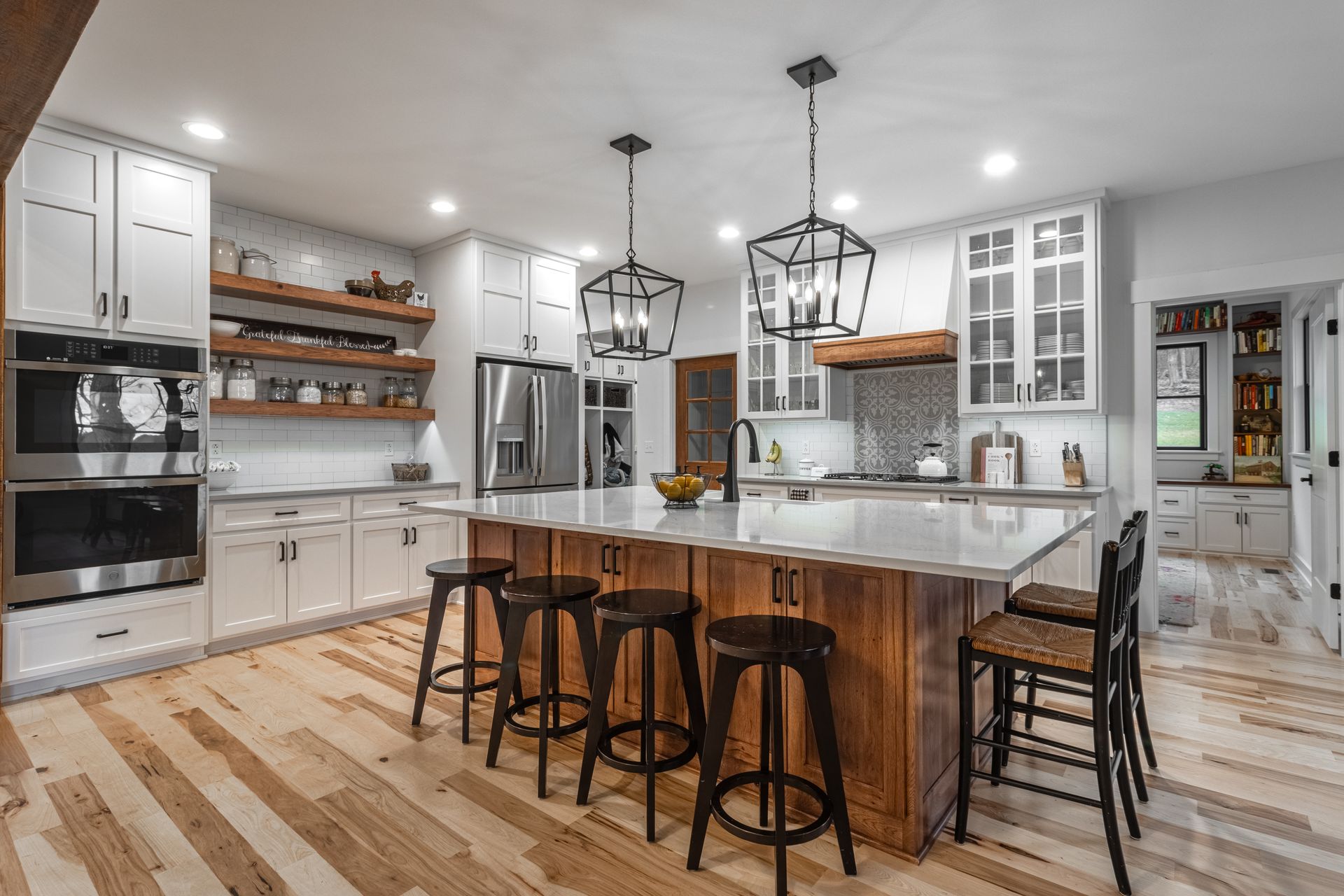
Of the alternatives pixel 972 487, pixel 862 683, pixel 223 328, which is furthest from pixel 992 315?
pixel 223 328

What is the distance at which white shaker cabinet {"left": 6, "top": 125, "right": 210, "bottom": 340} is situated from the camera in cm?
315

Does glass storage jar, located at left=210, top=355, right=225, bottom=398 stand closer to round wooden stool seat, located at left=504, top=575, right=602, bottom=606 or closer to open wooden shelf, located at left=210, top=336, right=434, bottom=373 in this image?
open wooden shelf, located at left=210, top=336, right=434, bottom=373

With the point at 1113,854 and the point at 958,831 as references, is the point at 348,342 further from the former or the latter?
the point at 1113,854

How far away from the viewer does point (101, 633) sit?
3352 mm

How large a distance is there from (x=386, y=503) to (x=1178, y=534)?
7394 mm

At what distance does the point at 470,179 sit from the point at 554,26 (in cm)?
161

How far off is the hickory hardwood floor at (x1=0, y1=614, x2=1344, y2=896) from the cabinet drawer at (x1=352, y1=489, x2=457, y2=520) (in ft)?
4.74

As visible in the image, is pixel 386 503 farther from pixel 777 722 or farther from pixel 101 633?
pixel 777 722

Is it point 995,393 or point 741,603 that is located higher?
point 995,393

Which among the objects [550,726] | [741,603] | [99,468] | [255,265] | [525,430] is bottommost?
[550,726]

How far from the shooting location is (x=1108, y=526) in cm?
428

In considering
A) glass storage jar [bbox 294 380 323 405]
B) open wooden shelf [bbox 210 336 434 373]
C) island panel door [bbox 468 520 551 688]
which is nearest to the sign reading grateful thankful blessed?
open wooden shelf [bbox 210 336 434 373]

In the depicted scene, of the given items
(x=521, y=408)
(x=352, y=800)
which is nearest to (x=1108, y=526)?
(x=521, y=408)

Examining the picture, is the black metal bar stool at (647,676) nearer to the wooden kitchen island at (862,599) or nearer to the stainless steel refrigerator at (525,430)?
the wooden kitchen island at (862,599)
